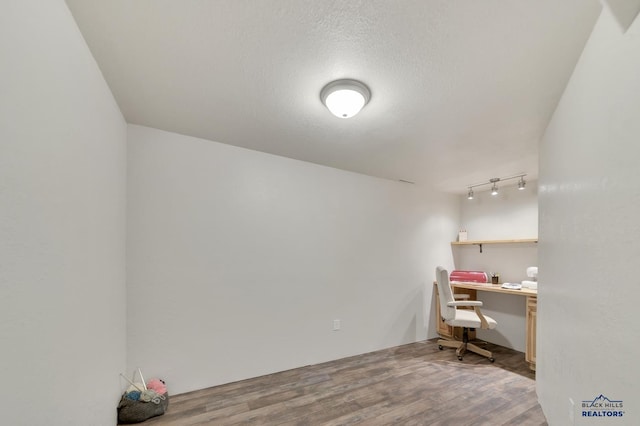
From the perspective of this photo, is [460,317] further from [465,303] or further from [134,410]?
[134,410]

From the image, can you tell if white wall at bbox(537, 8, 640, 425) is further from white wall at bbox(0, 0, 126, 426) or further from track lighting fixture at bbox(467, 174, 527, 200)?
white wall at bbox(0, 0, 126, 426)

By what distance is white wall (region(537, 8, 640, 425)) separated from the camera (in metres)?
0.95

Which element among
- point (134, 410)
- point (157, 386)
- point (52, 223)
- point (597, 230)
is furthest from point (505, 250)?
point (52, 223)

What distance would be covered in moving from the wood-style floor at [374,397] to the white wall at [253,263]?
0.23 m

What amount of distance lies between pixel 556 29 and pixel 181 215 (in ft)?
9.28

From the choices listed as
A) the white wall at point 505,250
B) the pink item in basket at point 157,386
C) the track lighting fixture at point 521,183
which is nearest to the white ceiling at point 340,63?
the track lighting fixture at point 521,183

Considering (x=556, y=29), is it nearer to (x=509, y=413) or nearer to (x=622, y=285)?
(x=622, y=285)

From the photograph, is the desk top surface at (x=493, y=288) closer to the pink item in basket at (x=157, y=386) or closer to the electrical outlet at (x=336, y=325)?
the electrical outlet at (x=336, y=325)

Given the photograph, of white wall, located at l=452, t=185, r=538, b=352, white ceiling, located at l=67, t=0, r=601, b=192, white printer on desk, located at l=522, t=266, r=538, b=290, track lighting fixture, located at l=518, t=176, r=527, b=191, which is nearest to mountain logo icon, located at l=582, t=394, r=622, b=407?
white ceiling, located at l=67, t=0, r=601, b=192

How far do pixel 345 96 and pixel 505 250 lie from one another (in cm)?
368

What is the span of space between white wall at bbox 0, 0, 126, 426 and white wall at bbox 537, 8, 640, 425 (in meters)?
2.06

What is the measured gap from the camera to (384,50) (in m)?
1.38

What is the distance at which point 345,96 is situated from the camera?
169 centimetres

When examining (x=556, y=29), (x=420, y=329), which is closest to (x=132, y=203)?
(x=556, y=29)
